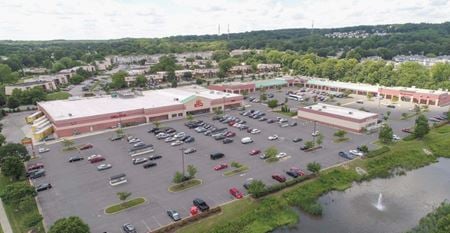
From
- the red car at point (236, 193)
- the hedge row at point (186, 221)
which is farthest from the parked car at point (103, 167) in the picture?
the red car at point (236, 193)

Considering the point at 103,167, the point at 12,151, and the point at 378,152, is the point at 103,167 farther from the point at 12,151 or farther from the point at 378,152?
the point at 378,152

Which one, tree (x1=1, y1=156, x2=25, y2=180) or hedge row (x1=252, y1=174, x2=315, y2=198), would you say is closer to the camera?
hedge row (x1=252, y1=174, x2=315, y2=198)

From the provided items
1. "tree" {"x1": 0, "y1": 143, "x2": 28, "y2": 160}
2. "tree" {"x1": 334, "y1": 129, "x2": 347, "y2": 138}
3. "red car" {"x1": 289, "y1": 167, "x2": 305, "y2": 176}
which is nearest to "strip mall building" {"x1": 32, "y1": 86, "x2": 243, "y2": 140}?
"tree" {"x1": 0, "y1": 143, "x2": 28, "y2": 160}

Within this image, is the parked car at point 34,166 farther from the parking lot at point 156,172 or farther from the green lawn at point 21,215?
the green lawn at point 21,215

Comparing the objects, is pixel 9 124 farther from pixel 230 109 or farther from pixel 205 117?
pixel 230 109

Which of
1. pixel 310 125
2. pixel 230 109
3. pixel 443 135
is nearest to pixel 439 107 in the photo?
pixel 443 135

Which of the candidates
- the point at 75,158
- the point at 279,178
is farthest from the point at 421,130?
the point at 75,158

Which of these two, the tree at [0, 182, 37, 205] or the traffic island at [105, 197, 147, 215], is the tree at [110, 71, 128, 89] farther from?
the traffic island at [105, 197, 147, 215]
